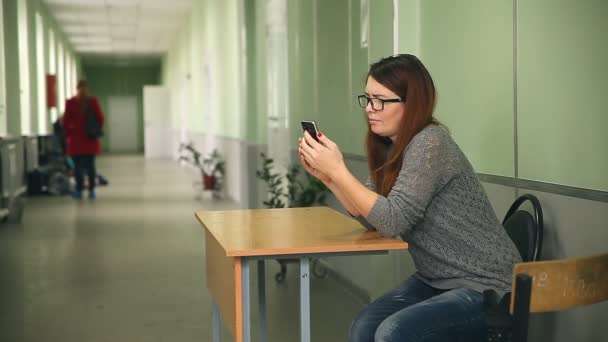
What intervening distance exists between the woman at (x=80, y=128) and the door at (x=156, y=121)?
48.6ft

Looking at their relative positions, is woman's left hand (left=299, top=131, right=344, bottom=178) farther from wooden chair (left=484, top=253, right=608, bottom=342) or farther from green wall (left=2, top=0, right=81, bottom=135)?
green wall (left=2, top=0, right=81, bottom=135)

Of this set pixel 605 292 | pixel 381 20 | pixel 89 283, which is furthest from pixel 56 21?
pixel 605 292

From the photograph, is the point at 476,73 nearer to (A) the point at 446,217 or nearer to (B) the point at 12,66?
(A) the point at 446,217

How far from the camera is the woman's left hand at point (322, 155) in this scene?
106 inches

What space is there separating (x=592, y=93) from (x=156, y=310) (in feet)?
10.2

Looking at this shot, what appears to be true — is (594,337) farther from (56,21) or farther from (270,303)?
(56,21)

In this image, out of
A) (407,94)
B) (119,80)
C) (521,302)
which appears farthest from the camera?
(119,80)

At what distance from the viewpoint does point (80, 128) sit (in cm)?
1236

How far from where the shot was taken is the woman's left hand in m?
2.69

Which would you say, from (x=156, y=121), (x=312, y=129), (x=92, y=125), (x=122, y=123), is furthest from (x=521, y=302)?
(x=122, y=123)

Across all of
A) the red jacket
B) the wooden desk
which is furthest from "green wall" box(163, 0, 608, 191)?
the red jacket

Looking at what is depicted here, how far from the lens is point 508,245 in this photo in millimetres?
2697

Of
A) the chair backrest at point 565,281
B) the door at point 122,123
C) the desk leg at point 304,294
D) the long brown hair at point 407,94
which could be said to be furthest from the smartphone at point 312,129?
the door at point 122,123

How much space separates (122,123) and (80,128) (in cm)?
2483
